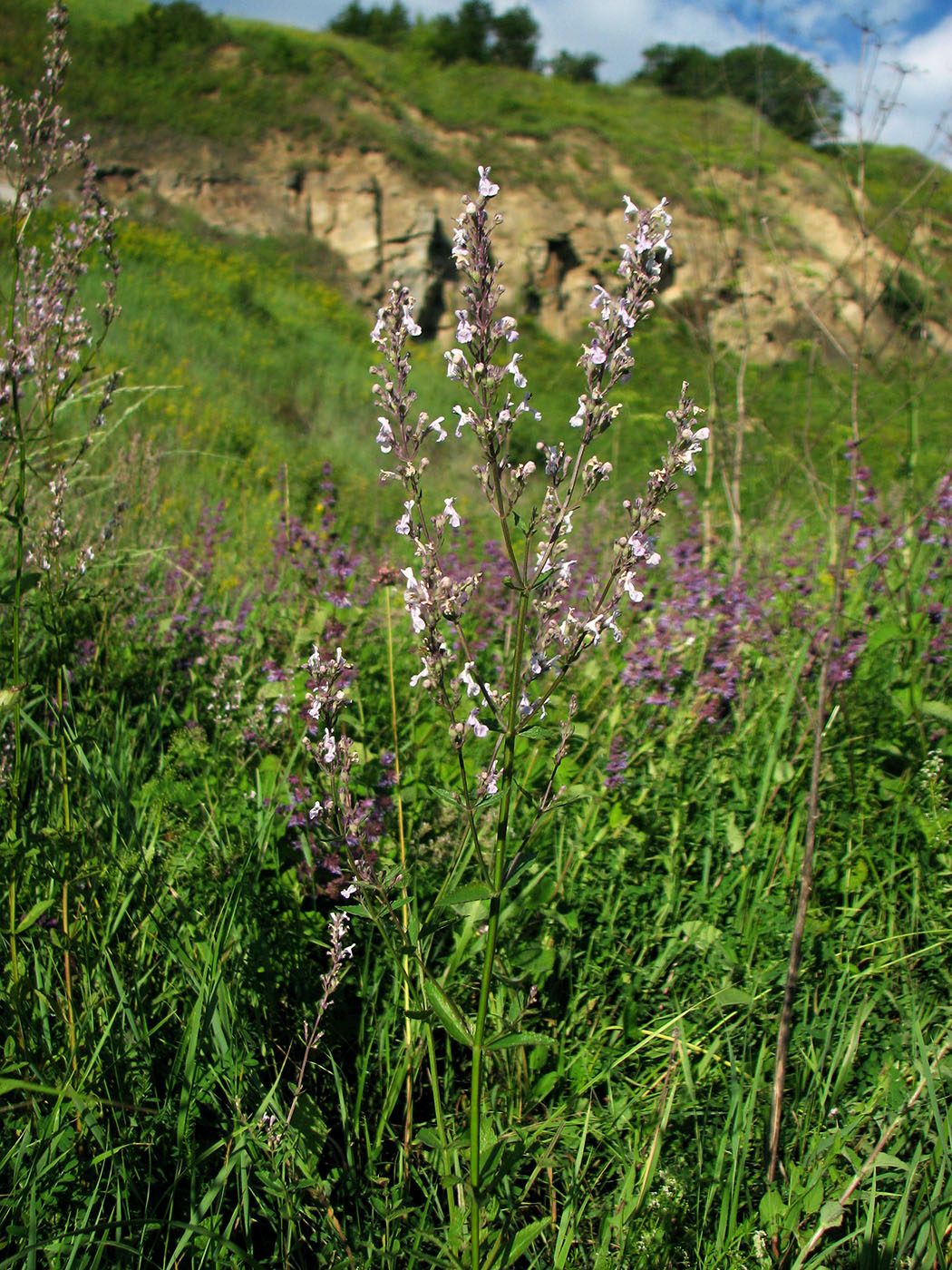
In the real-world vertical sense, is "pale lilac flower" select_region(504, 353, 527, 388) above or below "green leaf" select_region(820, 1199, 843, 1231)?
above

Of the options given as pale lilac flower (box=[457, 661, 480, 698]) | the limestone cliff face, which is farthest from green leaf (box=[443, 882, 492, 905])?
the limestone cliff face

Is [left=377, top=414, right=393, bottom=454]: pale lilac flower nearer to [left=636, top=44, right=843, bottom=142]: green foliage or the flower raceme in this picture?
the flower raceme

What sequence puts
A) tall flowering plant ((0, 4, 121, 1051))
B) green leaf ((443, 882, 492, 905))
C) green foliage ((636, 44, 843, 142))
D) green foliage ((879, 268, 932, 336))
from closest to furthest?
green leaf ((443, 882, 492, 905))
tall flowering plant ((0, 4, 121, 1051))
green foliage ((879, 268, 932, 336))
green foliage ((636, 44, 843, 142))

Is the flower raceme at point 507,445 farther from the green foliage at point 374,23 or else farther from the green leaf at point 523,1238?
the green foliage at point 374,23

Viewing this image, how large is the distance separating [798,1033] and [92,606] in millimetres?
2723

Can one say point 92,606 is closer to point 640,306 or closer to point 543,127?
point 640,306

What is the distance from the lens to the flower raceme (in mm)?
1106

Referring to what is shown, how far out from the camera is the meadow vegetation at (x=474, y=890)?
1204 mm

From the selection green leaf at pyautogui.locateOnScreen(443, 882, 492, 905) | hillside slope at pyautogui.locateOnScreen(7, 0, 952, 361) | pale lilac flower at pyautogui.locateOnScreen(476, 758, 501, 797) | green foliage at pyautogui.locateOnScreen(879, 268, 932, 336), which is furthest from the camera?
hillside slope at pyautogui.locateOnScreen(7, 0, 952, 361)

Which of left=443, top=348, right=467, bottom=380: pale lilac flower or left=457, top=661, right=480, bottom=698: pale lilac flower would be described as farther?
left=457, top=661, right=480, bottom=698: pale lilac flower

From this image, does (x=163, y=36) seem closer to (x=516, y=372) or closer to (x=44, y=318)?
(x=44, y=318)

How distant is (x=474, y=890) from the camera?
42.6 inches

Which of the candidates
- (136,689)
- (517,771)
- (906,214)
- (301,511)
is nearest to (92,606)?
(136,689)

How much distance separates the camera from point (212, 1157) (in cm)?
149
